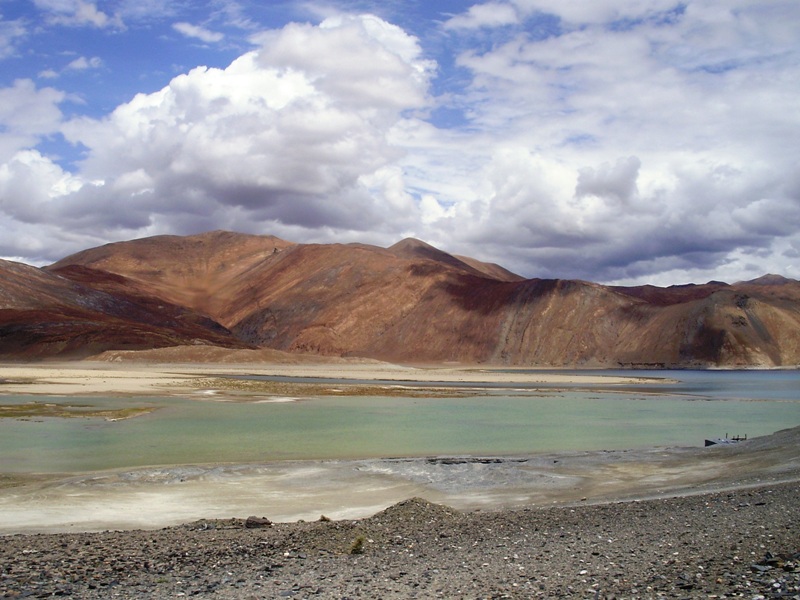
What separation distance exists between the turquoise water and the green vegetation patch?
52.1 inches

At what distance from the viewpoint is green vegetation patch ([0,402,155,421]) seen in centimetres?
3825

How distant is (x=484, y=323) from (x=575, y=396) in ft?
348

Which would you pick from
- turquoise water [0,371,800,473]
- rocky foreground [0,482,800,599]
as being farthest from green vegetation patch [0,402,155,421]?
rocky foreground [0,482,800,599]

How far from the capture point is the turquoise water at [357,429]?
88.4 feet

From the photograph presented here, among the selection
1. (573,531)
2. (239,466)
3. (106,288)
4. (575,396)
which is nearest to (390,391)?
(575,396)

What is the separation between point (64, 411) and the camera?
134 ft

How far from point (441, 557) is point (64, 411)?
3505cm

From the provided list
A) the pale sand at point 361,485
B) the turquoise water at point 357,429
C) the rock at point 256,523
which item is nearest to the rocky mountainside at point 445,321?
the turquoise water at point 357,429

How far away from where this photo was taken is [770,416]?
46.1 m

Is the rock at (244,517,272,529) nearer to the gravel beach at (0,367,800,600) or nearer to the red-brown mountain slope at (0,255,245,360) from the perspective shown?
the gravel beach at (0,367,800,600)

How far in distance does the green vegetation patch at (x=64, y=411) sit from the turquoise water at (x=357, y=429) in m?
1.32

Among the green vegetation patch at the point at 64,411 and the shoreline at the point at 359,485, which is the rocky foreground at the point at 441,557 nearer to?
the shoreline at the point at 359,485

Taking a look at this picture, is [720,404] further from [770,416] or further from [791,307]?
[791,307]

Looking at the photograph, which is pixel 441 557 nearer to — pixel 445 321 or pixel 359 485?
pixel 359 485
